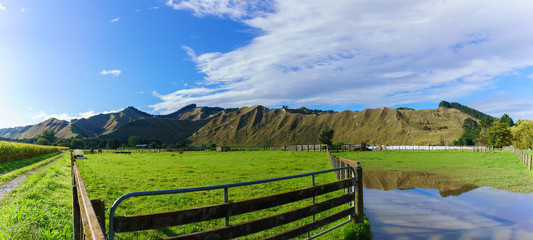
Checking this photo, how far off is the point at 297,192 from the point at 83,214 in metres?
4.12

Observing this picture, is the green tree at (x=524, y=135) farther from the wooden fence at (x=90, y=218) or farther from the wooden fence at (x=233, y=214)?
the wooden fence at (x=90, y=218)

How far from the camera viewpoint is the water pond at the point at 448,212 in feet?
30.5

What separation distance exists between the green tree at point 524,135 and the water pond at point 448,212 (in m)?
90.0

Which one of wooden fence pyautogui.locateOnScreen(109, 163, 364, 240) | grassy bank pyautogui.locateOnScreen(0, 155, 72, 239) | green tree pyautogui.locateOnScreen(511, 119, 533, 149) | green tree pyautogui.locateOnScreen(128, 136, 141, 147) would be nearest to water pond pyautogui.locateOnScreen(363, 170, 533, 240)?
wooden fence pyautogui.locateOnScreen(109, 163, 364, 240)

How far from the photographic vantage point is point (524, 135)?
84.6 metres

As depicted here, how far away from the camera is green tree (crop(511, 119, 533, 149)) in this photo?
3259 inches

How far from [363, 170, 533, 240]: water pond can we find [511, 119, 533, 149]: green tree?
90.0 meters

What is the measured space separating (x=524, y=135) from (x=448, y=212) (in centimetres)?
10008

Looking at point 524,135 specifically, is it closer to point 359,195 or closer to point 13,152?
point 359,195

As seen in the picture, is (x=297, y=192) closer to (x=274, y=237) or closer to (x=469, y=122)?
(x=274, y=237)

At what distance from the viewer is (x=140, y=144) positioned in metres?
196

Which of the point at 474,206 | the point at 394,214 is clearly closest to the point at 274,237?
the point at 394,214

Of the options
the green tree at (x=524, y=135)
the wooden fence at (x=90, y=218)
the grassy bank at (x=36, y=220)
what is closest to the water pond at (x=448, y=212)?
the wooden fence at (x=90, y=218)

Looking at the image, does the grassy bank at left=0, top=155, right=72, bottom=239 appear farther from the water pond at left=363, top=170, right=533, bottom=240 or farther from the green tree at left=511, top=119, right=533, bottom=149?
the green tree at left=511, top=119, right=533, bottom=149
